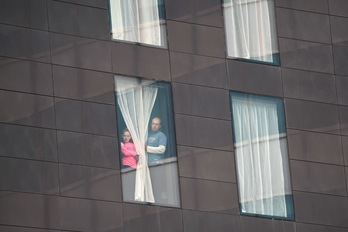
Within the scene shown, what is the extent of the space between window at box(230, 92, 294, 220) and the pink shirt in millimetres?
3527

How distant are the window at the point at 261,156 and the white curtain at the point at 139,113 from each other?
113 inches

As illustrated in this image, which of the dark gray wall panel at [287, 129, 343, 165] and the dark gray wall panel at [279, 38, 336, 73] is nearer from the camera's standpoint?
the dark gray wall panel at [287, 129, 343, 165]

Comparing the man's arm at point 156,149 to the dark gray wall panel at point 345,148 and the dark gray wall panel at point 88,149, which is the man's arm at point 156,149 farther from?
the dark gray wall panel at point 345,148

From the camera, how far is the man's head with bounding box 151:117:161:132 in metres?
A: 48.8

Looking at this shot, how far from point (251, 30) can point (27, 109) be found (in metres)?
8.77

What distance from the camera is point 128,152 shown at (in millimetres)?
47906

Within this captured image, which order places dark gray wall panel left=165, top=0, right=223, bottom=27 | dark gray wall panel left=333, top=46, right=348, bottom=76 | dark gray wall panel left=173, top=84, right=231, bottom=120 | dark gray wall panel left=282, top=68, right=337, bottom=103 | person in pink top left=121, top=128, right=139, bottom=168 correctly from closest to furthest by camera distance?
person in pink top left=121, top=128, right=139, bottom=168
dark gray wall panel left=173, top=84, right=231, bottom=120
dark gray wall panel left=165, top=0, right=223, bottom=27
dark gray wall panel left=282, top=68, right=337, bottom=103
dark gray wall panel left=333, top=46, right=348, bottom=76

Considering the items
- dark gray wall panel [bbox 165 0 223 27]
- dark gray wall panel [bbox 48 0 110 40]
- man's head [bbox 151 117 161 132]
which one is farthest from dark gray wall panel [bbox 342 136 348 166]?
dark gray wall panel [bbox 48 0 110 40]

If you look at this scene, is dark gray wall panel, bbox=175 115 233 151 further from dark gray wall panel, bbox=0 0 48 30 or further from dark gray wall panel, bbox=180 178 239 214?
dark gray wall panel, bbox=0 0 48 30

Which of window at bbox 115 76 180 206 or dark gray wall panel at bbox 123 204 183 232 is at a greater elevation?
window at bbox 115 76 180 206

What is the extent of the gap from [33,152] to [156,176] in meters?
4.25

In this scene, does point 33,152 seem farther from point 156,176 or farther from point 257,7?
point 257,7

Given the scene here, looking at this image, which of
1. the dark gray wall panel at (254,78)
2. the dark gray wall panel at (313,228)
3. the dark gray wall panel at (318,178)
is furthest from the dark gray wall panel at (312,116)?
the dark gray wall panel at (313,228)

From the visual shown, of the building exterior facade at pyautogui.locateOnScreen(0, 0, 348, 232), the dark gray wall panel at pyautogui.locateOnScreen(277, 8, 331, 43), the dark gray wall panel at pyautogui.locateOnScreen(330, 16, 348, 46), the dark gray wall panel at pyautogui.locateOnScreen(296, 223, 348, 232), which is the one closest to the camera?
the building exterior facade at pyautogui.locateOnScreen(0, 0, 348, 232)
